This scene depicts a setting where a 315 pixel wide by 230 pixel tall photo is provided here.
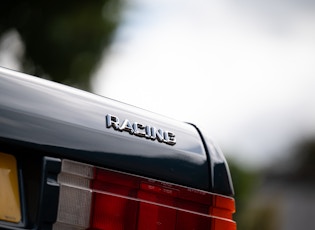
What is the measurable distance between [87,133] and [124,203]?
276 mm

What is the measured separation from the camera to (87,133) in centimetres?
368

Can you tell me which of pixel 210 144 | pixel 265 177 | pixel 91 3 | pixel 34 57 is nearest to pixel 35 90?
pixel 210 144

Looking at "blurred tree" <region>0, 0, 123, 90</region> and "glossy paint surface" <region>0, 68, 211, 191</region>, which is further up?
"blurred tree" <region>0, 0, 123, 90</region>

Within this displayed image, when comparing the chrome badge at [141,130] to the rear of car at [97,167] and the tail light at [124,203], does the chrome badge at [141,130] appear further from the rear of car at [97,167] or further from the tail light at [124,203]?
the tail light at [124,203]

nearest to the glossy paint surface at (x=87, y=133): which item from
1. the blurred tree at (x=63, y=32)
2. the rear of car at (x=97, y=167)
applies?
the rear of car at (x=97, y=167)

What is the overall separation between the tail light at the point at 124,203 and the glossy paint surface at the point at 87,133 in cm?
4

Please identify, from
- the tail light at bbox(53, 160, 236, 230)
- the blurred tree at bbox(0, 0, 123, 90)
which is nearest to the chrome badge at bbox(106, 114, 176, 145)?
the tail light at bbox(53, 160, 236, 230)

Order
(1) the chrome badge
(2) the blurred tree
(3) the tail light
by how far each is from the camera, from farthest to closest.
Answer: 1. (2) the blurred tree
2. (1) the chrome badge
3. (3) the tail light

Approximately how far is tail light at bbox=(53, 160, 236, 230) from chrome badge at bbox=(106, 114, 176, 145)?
0.55ft

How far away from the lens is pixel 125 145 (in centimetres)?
377

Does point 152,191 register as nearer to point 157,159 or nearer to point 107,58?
point 157,159

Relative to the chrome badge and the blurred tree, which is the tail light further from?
the blurred tree

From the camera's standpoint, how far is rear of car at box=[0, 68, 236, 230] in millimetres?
3508

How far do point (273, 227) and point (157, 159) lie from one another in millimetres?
31195
